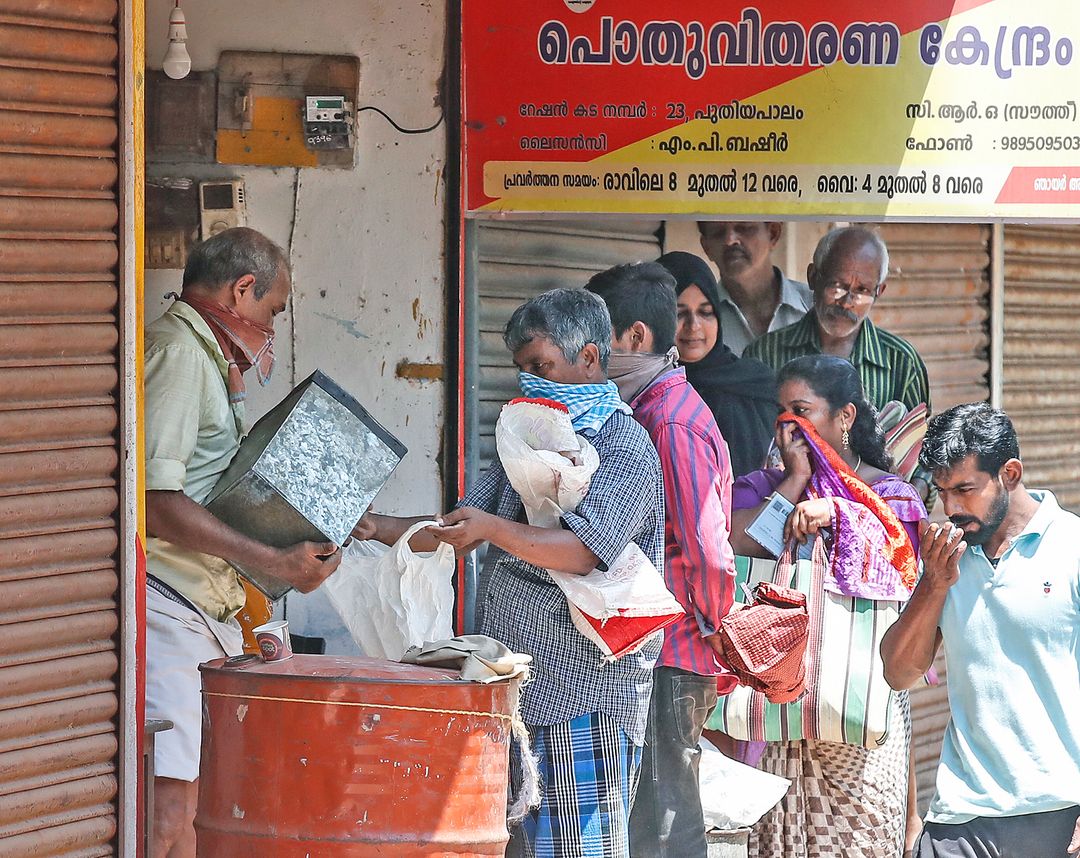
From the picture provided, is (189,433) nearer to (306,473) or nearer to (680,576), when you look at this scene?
(306,473)

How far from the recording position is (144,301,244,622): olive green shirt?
13.2 feet

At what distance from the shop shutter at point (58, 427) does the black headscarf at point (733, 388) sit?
2432mm

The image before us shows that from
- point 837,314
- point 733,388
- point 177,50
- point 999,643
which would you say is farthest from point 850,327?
point 177,50

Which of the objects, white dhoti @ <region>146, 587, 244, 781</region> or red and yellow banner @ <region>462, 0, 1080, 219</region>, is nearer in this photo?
white dhoti @ <region>146, 587, 244, 781</region>

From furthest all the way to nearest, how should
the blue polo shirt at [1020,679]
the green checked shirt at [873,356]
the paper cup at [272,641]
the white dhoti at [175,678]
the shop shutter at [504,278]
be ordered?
the green checked shirt at [873,356]
the shop shutter at [504,278]
the white dhoti at [175,678]
the blue polo shirt at [1020,679]
the paper cup at [272,641]

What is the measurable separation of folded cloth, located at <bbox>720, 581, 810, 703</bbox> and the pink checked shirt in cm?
6

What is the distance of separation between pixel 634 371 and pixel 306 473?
104 centimetres

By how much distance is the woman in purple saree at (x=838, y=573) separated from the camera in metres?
4.99

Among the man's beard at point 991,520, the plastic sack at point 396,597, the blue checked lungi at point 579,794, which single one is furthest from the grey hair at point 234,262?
the man's beard at point 991,520

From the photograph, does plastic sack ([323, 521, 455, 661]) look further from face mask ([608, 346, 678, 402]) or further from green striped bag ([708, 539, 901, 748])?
green striped bag ([708, 539, 901, 748])

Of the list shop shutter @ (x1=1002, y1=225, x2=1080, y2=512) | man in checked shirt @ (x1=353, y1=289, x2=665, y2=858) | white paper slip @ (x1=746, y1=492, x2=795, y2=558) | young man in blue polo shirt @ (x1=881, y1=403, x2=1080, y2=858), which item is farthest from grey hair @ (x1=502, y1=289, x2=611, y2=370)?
shop shutter @ (x1=1002, y1=225, x2=1080, y2=512)

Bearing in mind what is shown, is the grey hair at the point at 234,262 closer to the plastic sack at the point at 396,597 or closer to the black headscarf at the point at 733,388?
the plastic sack at the point at 396,597

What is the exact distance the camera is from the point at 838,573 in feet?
16.3

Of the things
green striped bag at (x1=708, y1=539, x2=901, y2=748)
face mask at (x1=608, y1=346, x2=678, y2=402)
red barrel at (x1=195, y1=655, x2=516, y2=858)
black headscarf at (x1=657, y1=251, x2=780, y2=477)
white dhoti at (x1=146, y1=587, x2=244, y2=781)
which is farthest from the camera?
black headscarf at (x1=657, y1=251, x2=780, y2=477)
